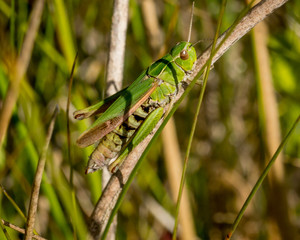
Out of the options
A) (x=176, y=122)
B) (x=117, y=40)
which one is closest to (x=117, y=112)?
(x=117, y=40)

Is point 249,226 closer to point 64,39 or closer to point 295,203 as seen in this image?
point 295,203

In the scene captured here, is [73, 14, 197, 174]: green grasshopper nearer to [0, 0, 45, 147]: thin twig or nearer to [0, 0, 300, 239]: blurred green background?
[0, 0, 300, 239]: blurred green background

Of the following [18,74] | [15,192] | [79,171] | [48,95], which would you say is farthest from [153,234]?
[18,74]

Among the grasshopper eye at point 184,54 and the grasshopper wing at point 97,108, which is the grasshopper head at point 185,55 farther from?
the grasshopper wing at point 97,108

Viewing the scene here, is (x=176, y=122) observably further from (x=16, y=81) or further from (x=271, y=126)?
(x=16, y=81)

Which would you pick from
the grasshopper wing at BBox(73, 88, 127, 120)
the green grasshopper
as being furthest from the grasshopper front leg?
the grasshopper wing at BBox(73, 88, 127, 120)

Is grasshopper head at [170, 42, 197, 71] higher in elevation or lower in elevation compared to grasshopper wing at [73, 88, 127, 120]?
higher

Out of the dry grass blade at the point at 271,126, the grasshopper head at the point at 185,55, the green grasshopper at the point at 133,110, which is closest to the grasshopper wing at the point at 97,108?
the green grasshopper at the point at 133,110
